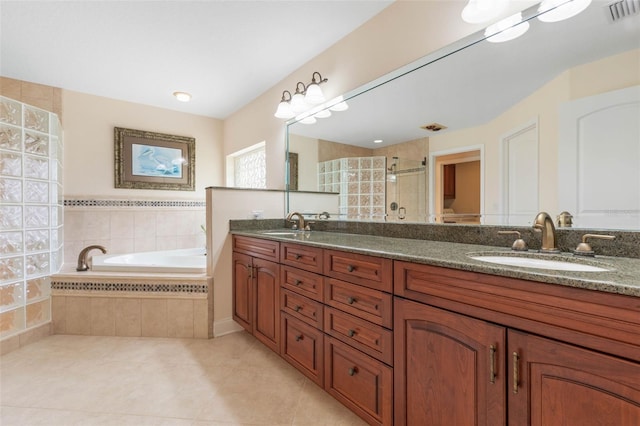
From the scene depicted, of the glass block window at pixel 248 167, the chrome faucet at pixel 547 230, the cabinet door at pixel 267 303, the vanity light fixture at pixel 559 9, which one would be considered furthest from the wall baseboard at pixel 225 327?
the vanity light fixture at pixel 559 9

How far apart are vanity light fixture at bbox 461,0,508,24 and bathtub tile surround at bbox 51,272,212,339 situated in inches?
91.5

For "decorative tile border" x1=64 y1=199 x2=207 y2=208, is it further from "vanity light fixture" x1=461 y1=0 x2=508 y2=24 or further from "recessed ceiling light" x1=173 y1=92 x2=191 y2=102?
"vanity light fixture" x1=461 y1=0 x2=508 y2=24

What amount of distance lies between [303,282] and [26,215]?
224 centimetres

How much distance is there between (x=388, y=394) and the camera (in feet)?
3.59

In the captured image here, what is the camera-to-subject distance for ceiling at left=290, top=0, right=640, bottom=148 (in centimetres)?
106

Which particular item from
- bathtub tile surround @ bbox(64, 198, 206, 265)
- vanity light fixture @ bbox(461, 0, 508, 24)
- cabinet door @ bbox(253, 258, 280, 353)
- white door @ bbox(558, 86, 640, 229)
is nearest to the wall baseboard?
cabinet door @ bbox(253, 258, 280, 353)

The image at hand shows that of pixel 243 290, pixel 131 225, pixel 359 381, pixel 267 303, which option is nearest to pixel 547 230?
pixel 359 381

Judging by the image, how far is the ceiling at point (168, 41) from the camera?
183 cm

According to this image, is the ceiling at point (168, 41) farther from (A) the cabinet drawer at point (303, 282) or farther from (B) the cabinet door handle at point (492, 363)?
(B) the cabinet door handle at point (492, 363)

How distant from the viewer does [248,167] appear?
146 inches


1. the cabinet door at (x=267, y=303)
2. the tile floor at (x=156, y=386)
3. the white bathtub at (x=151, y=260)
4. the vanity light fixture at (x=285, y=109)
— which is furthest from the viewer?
the vanity light fixture at (x=285, y=109)

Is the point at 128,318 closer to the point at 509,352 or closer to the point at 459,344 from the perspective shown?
the point at 459,344

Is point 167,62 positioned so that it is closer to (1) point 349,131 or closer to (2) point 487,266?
(1) point 349,131

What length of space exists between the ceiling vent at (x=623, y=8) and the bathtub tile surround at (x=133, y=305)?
8.52ft
